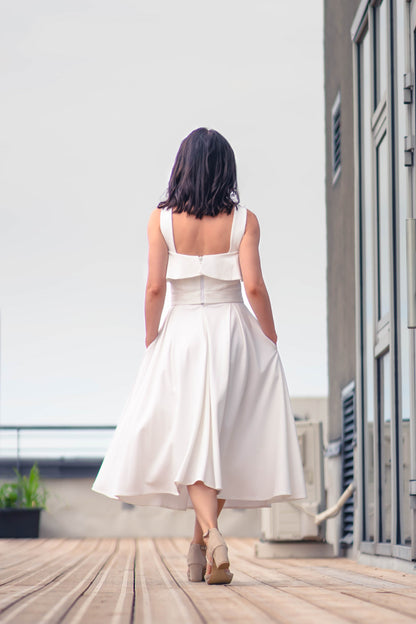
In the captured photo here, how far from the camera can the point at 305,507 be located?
6133 mm

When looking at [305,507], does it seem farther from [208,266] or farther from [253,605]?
[253,605]

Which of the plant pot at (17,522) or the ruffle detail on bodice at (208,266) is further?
the plant pot at (17,522)

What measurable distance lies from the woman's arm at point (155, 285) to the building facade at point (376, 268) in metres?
0.95

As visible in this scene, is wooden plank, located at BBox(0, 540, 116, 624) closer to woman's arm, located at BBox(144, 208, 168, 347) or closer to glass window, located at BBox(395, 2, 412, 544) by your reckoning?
woman's arm, located at BBox(144, 208, 168, 347)

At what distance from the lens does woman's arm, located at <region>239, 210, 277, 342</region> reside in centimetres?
305

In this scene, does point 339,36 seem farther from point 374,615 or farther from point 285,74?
point 285,74

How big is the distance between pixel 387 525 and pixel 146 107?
9.99 metres

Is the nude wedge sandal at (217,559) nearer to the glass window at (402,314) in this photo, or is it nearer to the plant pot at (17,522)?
the glass window at (402,314)

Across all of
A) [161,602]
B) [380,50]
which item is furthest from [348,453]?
[161,602]

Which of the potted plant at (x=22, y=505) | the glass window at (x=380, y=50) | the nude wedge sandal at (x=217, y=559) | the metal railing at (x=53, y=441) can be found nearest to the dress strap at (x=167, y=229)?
the nude wedge sandal at (x=217, y=559)

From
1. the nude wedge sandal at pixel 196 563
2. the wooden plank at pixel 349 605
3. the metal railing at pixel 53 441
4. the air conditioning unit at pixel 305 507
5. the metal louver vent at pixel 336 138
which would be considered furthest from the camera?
the metal railing at pixel 53 441

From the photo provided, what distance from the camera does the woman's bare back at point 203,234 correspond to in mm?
3109

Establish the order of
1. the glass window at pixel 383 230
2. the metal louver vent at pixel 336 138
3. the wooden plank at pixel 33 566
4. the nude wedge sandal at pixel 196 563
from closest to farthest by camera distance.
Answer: the nude wedge sandal at pixel 196 563 < the wooden plank at pixel 33 566 < the glass window at pixel 383 230 < the metal louver vent at pixel 336 138

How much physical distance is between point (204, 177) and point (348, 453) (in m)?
3.63
